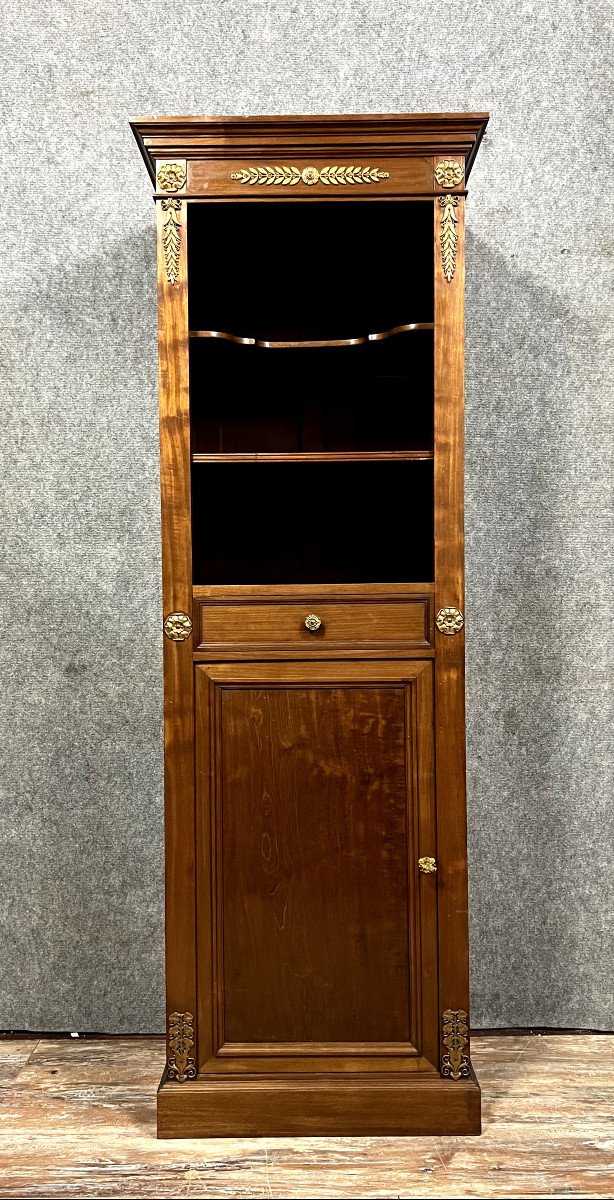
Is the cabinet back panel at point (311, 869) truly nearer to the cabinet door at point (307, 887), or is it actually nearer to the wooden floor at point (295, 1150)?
the cabinet door at point (307, 887)

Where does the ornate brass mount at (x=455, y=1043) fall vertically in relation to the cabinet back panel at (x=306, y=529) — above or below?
below

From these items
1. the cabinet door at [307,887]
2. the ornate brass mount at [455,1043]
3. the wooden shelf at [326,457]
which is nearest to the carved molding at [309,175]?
the wooden shelf at [326,457]

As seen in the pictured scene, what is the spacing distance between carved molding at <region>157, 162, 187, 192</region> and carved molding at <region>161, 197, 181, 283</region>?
0.02 metres

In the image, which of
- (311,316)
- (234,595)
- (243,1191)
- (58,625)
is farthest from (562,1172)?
(311,316)

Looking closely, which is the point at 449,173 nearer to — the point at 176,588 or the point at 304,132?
the point at 304,132

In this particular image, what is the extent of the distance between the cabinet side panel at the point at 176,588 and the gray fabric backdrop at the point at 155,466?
519 mm

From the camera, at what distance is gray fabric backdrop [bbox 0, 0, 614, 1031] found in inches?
96.8

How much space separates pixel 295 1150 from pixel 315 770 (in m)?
0.74

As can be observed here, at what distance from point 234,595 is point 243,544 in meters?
0.32

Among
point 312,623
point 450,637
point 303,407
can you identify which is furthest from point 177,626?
point 303,407

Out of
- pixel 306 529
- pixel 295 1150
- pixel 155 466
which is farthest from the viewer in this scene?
pixel 155 466

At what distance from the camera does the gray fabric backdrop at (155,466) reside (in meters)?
2.46

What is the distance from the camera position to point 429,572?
6.79ft

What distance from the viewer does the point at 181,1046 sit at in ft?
6.49
